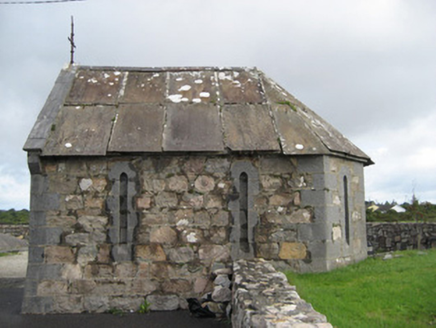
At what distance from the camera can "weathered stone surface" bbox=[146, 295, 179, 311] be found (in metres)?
7.68

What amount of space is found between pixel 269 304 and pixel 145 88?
6138 mm

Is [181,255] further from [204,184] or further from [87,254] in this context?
[87,254]

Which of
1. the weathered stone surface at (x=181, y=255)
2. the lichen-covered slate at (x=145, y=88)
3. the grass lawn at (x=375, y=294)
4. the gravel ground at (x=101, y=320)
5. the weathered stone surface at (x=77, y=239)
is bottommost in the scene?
the gravel ground at (x=101, y=320)

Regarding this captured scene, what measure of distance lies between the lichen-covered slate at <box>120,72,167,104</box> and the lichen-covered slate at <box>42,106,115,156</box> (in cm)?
57

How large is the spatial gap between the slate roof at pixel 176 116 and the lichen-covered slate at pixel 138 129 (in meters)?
0.02

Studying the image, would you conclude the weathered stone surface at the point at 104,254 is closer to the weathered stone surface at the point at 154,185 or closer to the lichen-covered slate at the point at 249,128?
the weathered stone surface at the point at 154,185

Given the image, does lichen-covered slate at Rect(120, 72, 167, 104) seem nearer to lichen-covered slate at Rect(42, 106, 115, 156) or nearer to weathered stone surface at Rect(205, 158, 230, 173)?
lichen-covered slate at Rect(42, 106, 115, 156)

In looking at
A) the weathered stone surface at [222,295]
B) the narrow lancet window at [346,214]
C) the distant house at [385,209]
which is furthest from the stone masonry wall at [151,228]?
the distant house at [385,209]

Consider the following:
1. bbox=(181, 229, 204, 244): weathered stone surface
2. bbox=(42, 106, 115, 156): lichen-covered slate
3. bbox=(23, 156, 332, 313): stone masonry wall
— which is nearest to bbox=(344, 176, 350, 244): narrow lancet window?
bbox=(23, 156, 332, 313): stone masonry wall

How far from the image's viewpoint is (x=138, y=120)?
28.2 ft

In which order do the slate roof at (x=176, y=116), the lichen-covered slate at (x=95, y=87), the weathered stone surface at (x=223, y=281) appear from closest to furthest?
1. the weathered stone surface at (x=223, y=281)
2. the slate roof at (x=176, y=116)
3. the lichen-covered slate at (x=95, y=87)

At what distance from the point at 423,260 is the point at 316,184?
306cm

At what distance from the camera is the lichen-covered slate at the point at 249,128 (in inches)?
315

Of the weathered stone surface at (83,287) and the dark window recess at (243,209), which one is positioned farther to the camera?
the dark window recess at (243,209)
